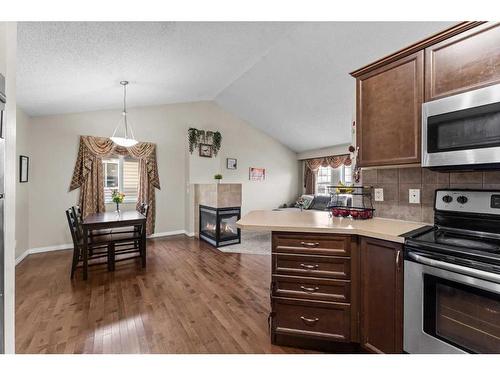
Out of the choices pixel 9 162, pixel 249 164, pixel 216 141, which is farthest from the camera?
pixel 249 164

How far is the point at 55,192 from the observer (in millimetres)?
4160

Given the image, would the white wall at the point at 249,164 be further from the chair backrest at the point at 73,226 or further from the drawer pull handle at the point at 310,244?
the drawer pull handle at the point at 310,244

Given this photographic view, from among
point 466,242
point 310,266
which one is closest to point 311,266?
point 310,266

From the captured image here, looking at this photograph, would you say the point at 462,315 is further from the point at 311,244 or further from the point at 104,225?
the point at 104,225

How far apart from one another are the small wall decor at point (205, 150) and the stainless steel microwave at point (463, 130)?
4622 millimetres

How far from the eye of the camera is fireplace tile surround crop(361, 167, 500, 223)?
5.03 feet

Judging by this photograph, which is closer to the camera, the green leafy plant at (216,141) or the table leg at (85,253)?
Result: the table leg at (85,253)

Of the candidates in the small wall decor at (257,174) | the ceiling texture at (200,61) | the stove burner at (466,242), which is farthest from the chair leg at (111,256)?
the small wall decor at (257,174)

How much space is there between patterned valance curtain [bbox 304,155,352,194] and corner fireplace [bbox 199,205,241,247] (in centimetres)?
333

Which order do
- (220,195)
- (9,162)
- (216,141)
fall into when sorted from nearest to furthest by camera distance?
(9,162) → (220,195) → (216,141)

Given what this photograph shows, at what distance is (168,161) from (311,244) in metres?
4.46

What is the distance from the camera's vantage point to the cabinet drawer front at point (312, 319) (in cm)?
155

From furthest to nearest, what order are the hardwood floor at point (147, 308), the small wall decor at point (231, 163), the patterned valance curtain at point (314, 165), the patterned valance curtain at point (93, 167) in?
the patterned valance curtain at point (314, 165) → the small wall decor at point (231, 163) → the patterned valance curtain at point (93, 167) → the hardwood floor at point (147, 308)

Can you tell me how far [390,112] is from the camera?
1719mm
